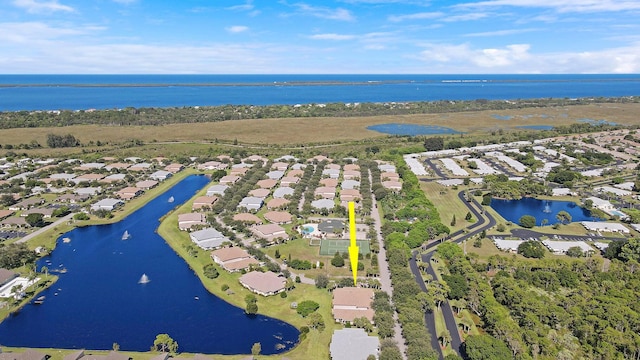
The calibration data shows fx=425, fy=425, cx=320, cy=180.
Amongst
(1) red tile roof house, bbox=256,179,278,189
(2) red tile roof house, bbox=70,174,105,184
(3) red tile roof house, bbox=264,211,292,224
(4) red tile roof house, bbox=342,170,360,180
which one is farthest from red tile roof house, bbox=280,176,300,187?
(2) red tile roof house, bbox=70,174,105,184

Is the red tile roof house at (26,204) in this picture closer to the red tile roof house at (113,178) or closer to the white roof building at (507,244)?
the red tile roof house at (113,178)

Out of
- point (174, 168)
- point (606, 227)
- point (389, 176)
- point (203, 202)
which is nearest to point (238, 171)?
point (174, 168)

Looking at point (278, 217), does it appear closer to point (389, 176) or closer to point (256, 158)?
point (389, 176)

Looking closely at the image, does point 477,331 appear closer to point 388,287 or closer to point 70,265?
point 388,287

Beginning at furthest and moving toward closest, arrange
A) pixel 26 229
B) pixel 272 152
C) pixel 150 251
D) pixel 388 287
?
pixel 272 152
pixel 26 229
pixel 150 251
pixel 388 287

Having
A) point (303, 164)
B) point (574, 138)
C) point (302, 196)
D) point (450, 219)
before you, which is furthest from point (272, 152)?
point (574, 138)

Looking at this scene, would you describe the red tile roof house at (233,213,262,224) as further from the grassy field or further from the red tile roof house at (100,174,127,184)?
the red tile roof house at (100,174,127,184)
